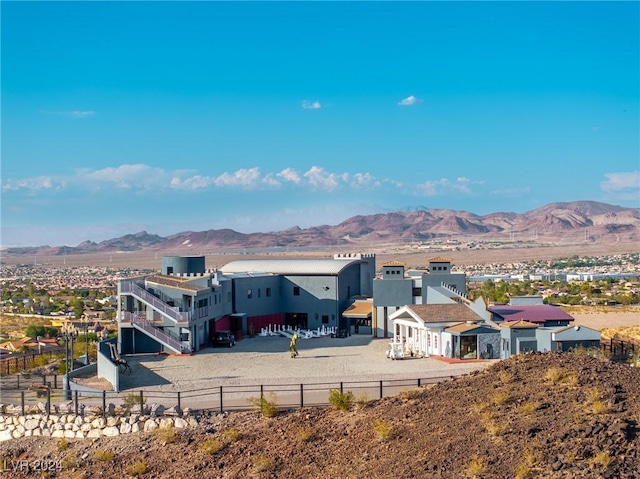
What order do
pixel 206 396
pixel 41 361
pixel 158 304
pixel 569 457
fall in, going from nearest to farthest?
pixel 569 457 < pixel 206 396 < pixel 41 361 < pixel 158 304

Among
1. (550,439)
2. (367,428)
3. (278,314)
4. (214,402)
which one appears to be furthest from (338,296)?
(550,439)

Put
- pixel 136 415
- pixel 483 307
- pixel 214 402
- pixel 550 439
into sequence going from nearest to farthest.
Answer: pixel 550 439 < pixel 136 415 < pixel 214 402 < pixel 483 307

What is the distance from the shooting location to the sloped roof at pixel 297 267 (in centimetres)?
4353

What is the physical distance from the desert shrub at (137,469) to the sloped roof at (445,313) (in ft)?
53.3

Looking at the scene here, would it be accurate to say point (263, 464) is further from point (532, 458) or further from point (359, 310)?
point (359, 310)

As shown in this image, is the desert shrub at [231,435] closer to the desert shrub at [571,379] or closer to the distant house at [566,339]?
the desert shrub at [571,379]

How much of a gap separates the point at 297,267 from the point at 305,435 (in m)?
25.8

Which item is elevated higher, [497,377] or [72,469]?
[497,377]

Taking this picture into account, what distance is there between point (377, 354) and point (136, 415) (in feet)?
47.3

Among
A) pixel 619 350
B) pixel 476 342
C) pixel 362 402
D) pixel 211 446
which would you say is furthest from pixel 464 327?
pixel 211 446

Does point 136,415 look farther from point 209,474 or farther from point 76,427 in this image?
point 209,474

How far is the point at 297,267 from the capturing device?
44562 mm

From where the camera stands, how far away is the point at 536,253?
195750mm

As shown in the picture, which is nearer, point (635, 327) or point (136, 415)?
point (136, 415)
